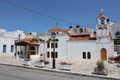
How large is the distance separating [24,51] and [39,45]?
4182mm

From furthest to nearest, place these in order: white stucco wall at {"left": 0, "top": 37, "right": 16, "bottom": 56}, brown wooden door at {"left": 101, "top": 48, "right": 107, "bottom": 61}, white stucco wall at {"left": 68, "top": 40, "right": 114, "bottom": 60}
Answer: white stucco wall at {"left": 0, "top": 37, "right": 16, "bottom": 56} < brown wooden door at {"left": 101, "top": 48, "right": 107, "bottom": 61} < white stucco wall at {"left": 68, "top": 40, "right": 114, "bottom": 60}

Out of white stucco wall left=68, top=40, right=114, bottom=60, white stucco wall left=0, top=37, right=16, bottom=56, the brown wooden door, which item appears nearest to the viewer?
white stucco wall left=68, top=40, right=114, bottom=60

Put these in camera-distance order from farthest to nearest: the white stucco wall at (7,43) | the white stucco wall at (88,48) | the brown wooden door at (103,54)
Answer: the white stucco wall at (7,43)
the brown wooden door at (103,54)
the white stucco wall at (88,48)

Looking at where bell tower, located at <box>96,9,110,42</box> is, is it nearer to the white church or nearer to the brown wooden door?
the white church

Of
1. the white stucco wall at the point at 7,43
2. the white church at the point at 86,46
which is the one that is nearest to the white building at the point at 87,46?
the white church at the point at 86,46

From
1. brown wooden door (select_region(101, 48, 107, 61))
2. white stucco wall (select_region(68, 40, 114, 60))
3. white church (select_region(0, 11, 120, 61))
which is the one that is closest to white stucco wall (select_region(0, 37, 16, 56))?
white church (select_region(0, 11, 120, 61))

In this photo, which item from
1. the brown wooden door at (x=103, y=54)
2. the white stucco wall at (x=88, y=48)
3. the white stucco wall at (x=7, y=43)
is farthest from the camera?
the white stucco wall at (x=7, y=43)

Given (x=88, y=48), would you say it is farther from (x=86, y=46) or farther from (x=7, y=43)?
(x=7, y=43)

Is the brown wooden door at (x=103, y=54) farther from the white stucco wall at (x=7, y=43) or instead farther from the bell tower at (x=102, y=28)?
the white stucco wall at (x=7, y=43)

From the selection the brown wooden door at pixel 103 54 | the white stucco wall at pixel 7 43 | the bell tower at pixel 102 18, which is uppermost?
the bell tower at pixel 102 18

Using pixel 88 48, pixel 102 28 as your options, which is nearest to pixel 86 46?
pixel 88 48

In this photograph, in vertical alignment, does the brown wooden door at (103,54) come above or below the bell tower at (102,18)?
below

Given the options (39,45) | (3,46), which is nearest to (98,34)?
(39,45)

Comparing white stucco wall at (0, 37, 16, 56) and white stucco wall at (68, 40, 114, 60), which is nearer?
white stucco wall at (68, 40, 114, 60)
